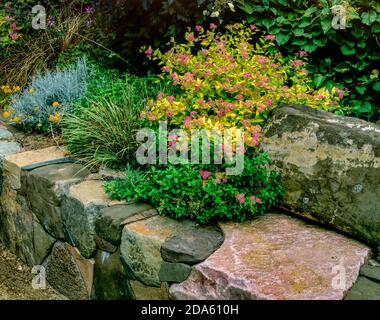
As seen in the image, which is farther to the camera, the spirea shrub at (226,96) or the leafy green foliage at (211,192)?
the spirea shrub at (226,96)

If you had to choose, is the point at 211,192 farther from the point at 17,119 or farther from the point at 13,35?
the point at 13,35

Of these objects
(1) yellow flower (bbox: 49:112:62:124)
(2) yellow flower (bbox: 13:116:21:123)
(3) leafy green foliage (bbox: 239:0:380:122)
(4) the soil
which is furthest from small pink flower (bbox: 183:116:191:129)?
(2) yellow flower (bbox: 13:116:21:123)

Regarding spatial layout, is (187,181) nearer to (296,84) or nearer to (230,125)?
(230,125)

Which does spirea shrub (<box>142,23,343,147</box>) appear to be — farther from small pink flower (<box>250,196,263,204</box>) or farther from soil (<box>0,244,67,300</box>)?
soil (<box>0,244,67,300</box>)

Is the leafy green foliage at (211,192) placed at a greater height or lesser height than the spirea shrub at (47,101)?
lesser

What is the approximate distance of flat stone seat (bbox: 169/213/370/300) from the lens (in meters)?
2.22

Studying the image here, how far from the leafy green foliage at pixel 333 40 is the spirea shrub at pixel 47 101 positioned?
Result: 1531 millimetres

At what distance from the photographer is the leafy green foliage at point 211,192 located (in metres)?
2.70

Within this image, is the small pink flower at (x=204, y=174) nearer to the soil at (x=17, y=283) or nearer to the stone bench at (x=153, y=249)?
the stone bench at (x=153, y=249)

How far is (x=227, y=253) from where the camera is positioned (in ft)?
8.08

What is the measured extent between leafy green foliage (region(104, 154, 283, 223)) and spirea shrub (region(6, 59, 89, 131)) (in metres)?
1.40

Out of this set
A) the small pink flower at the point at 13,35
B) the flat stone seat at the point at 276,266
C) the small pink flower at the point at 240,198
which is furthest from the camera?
the small pink flower at the point at 13,35

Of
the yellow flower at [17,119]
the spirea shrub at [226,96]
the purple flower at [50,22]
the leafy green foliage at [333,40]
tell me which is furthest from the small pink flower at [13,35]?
the leafy green foliage at [333,40]
